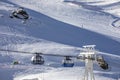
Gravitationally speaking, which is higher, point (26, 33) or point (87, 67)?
point (26, 33)

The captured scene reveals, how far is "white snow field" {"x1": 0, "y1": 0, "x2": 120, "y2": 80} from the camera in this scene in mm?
54250

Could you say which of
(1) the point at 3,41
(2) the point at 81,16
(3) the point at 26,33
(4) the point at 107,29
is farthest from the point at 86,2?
(1) the point at 3,41

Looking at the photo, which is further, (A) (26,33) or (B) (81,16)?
(B) (81,16)

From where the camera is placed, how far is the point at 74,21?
306 feet

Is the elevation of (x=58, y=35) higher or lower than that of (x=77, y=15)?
lower

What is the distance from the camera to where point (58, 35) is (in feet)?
269

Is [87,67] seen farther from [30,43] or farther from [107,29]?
[107,29]

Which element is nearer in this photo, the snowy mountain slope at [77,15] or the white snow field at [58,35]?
the white snow field at [58,35]

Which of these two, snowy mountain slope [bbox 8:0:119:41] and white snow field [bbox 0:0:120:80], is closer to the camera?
white snow field [bbox 0:0:120:80]

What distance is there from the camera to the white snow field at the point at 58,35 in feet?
178

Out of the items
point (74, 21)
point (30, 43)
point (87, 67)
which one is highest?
point (74, 21)

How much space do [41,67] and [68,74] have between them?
579 cm

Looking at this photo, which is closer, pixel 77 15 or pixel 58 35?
pixel 58 35

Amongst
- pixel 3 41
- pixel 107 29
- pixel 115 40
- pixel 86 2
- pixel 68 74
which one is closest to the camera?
pixel 68 74
